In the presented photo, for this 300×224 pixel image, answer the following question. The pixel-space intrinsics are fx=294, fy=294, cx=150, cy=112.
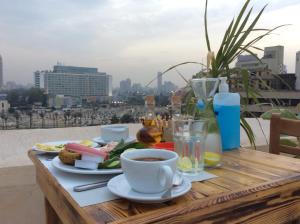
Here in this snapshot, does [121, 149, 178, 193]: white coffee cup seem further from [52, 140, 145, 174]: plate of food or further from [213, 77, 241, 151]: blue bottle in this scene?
[213, 77, 241, 151]: blue bottle

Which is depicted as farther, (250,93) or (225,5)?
(225,5)

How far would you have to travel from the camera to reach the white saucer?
587 millimetres

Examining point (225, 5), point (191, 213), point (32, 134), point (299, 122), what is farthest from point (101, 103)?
point (191, 213)

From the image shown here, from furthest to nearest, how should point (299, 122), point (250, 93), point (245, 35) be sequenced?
1. point (250, 93)
2. point (245, 35)
3. point (299, 122)

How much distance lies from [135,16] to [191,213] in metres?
6.75

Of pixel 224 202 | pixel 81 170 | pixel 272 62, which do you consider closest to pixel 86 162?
pixel 81 170

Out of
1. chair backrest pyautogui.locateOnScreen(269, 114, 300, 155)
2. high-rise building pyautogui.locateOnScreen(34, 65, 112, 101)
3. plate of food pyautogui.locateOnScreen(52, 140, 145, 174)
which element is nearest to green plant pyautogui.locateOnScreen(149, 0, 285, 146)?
chair backrest pyautogui.locateOnScreen(269, 114, 300, 155)

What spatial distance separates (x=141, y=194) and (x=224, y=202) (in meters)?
0.19

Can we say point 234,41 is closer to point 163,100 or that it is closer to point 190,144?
point 163,100

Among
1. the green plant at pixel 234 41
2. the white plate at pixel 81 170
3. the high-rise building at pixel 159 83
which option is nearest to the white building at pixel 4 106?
the high-rise building at pixel 159 83

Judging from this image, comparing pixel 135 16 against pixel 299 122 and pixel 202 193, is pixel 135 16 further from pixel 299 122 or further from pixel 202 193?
pixel 202 193

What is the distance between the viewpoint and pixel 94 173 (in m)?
0.76

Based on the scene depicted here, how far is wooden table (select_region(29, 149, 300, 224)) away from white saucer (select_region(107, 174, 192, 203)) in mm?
16

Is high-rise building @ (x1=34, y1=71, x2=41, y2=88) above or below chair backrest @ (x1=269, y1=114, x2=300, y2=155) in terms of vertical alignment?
above
